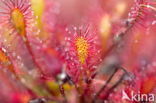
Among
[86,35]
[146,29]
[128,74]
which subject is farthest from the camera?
[146,29]

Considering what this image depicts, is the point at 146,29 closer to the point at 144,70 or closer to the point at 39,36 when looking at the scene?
the point at 144,70

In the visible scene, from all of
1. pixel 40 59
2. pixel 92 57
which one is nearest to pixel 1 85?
pixel 40 59

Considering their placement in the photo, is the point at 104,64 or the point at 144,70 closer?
the point at 144,70

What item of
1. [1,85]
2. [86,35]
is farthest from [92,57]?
[1,85]

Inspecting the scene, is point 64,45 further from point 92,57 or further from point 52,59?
point 92,57

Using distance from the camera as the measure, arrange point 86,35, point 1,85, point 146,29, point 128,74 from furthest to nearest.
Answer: point 1,85, point 146,29, point 128,74, point 86,35

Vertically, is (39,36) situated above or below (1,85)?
above
